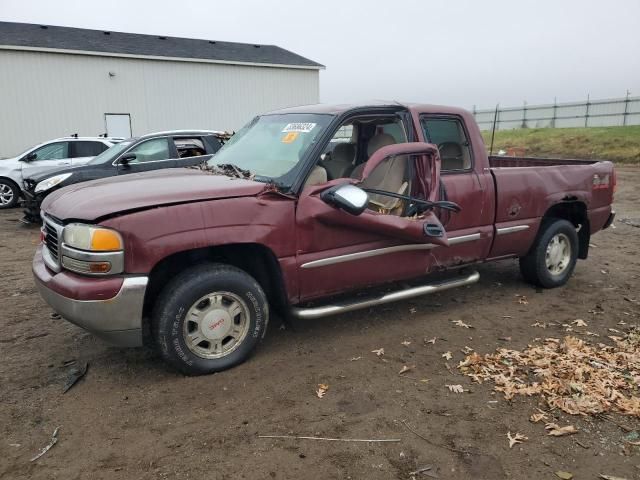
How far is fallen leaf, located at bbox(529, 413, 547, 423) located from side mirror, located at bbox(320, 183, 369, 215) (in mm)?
1677

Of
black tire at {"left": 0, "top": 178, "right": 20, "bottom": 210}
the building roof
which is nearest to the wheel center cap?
black tire at {"left": 0, "top": 178, "right": 20, "bottom": 210}

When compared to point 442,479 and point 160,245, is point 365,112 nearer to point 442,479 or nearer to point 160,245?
point 160,245

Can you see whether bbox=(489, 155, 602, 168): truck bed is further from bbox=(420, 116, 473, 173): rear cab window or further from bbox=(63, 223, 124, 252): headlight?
bbox=(63, 223, 124, 252): headlight

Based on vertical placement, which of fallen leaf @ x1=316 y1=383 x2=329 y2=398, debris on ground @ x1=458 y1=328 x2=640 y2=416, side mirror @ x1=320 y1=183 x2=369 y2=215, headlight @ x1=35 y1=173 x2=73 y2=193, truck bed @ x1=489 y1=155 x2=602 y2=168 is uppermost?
truck bed @ x1=489 y1=155 x2=602 y2=168

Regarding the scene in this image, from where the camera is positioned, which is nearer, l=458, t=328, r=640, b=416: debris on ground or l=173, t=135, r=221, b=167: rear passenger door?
l=458, t=328, r=640, b=416: debris on ground

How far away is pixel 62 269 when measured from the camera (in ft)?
11.4

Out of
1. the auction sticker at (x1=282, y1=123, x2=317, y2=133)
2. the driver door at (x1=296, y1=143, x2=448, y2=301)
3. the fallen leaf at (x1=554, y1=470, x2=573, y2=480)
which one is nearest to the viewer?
the fallen leaf at (x1=554, y1=470, x2=573, y2=480)

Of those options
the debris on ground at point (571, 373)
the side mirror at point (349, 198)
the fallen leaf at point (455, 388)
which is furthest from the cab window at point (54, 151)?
the fallen leaf at point (455, 388)

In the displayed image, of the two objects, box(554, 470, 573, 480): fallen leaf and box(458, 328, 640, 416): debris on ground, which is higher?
box(458, 328, 640, 416): debris on ground

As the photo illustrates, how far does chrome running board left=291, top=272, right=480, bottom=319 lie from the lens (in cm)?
392

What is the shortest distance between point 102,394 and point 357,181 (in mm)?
2292

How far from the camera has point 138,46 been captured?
71.1 ft

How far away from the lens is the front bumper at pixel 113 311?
323 cm

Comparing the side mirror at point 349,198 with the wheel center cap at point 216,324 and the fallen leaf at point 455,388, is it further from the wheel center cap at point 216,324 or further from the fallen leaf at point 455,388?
the fallen leaf at point 455,388
